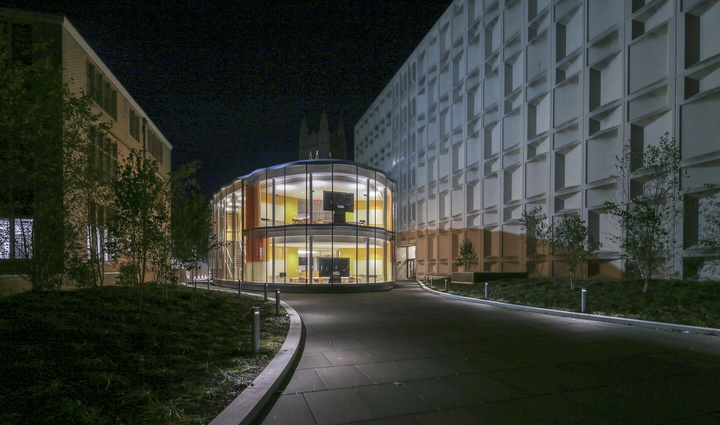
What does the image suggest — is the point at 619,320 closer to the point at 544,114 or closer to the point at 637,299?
the point at 637,299

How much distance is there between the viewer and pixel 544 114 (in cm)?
2859

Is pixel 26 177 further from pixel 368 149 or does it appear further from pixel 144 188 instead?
pixel 368 149

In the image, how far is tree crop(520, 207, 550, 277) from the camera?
24984 millimetres

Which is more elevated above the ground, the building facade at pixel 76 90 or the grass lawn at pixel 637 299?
the building facade at pixel 76 90

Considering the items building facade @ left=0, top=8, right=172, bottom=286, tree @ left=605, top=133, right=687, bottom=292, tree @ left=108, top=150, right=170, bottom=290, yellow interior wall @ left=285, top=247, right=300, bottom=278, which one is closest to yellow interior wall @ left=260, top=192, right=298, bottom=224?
yellow interior wall @ left=285, top=247, right=300, bottom=278

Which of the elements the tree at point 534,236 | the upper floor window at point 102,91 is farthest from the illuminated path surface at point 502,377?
the upper floor window at point 102,91

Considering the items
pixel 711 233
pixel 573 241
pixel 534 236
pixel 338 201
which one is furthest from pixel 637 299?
pixel 338 201

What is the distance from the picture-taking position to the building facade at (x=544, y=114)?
754 inches

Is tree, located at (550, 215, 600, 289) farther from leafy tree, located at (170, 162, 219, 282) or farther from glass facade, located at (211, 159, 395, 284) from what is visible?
leafy tree, located at (170, 162, 219, 282)

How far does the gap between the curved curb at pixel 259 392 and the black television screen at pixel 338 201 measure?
20.1 m

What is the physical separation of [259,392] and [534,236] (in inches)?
956

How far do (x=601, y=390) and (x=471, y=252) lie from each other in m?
28.4

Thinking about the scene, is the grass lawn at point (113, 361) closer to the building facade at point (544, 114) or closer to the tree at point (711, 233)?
the tree at point (711, 233)

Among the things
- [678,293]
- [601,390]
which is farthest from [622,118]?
[601,390]
